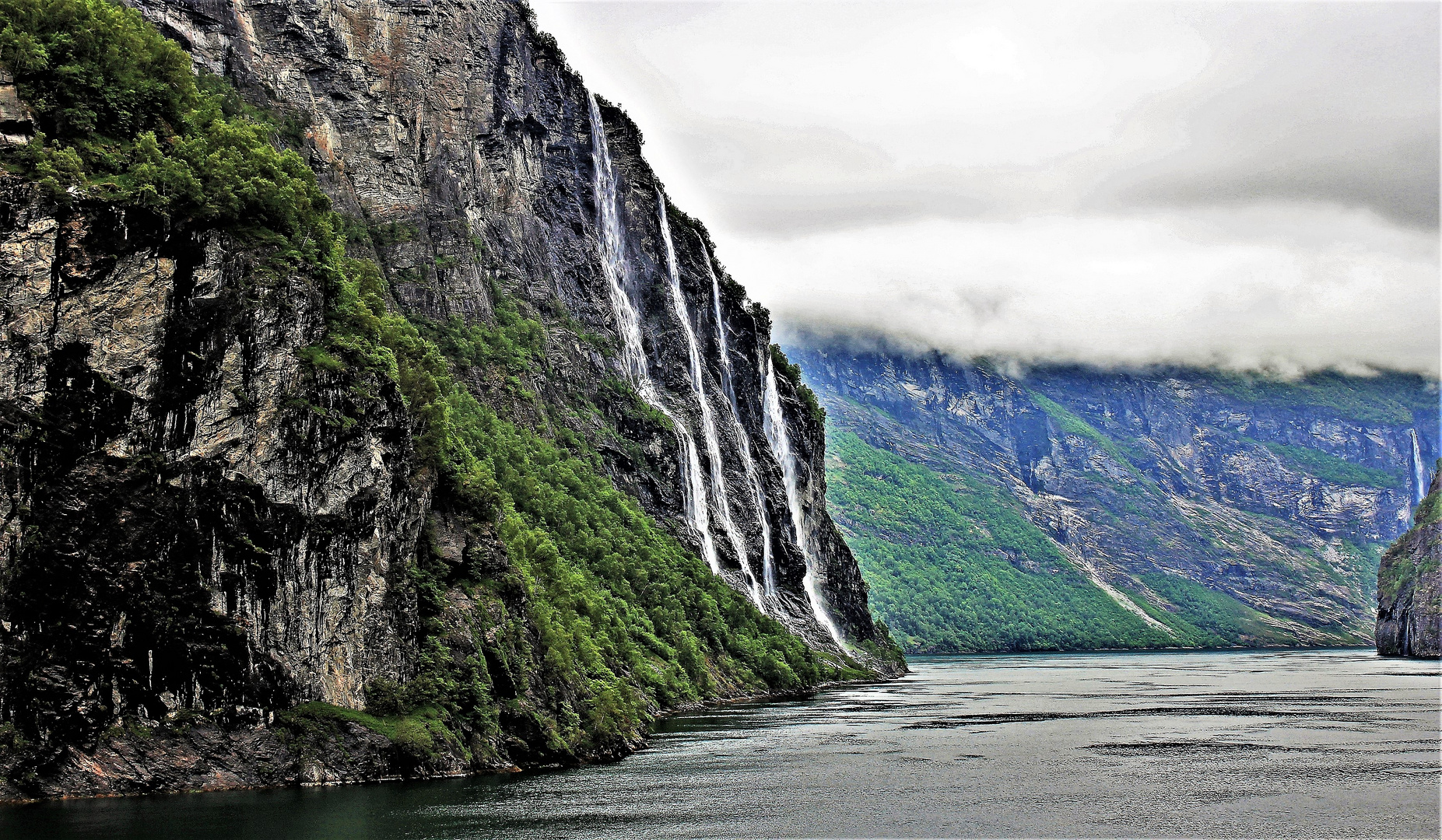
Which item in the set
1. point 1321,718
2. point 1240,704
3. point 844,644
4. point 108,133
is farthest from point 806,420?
point 108,133

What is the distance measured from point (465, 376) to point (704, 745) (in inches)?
1812

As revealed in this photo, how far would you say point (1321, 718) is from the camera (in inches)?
3332

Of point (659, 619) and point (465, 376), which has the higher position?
point (465, 376)

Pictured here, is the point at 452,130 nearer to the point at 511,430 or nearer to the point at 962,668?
the point at 511,430

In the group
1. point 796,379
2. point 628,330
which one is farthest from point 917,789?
point 796,379

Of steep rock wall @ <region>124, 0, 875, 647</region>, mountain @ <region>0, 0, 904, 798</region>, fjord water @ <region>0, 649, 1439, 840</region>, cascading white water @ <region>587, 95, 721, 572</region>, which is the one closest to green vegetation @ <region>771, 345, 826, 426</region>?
steep rock wall @ <region>124, 0, 875, 647</region>

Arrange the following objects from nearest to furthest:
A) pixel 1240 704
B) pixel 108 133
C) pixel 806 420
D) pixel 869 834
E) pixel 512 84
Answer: pixel 869 834
pixel 108 133
pixel 1240 704
pixel 512 84
pixel 806 420

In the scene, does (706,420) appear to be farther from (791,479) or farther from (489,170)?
(489,170)

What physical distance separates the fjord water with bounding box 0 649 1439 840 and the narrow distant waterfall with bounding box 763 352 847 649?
59576mm

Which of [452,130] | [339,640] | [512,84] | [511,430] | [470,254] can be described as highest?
[512,84]

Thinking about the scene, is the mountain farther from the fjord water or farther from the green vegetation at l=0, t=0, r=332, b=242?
the fjord water

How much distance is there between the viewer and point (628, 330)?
13462 cm

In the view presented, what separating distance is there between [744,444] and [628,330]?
21.5 meters

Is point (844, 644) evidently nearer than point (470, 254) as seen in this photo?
No
